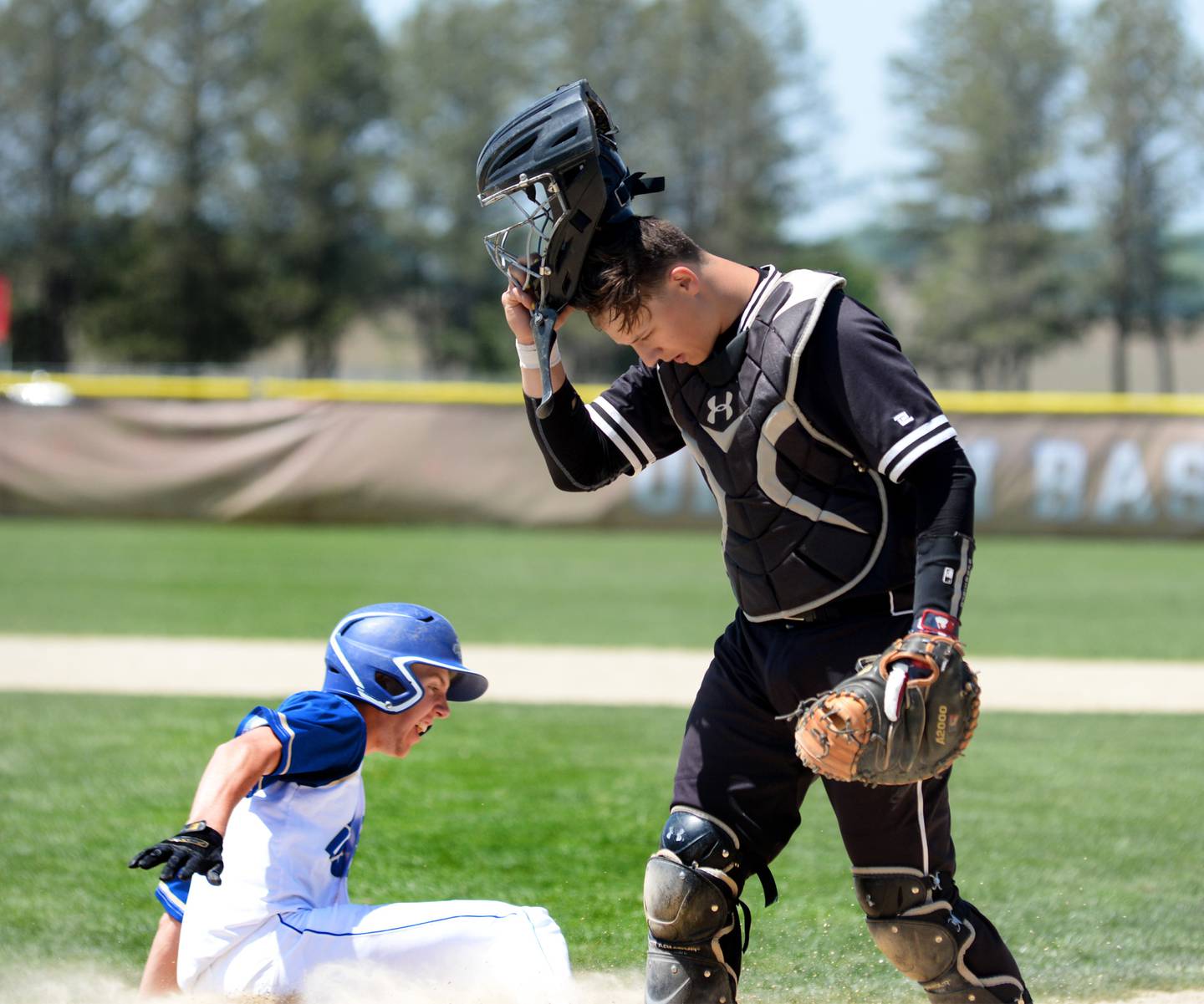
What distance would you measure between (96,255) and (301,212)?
27.5 ft

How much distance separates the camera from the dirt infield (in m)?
8.70

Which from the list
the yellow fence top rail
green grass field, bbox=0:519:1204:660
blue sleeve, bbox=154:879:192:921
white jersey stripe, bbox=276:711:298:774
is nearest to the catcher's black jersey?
white jersey stripe, bbox=276:711:298:774

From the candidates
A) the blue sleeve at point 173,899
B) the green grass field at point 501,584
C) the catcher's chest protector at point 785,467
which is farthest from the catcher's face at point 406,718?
the green grass field at point 501,584

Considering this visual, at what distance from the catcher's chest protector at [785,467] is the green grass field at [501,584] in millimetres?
7544

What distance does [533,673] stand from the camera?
9.58 meters

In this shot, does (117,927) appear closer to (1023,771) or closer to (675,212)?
(1023,771)

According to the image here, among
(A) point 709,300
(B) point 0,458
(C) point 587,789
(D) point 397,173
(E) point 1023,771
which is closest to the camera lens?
(A) point 709,300

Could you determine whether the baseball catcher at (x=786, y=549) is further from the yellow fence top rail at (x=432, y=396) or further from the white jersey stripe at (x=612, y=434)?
the yellow fence top rail at (x=432, y=396)

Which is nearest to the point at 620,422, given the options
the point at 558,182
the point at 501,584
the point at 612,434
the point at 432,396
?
the point at 612,434

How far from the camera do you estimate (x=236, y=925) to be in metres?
3.36

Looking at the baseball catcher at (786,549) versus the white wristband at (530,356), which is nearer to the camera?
the baseball catcher at (786,549)

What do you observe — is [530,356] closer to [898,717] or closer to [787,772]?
[787,772]

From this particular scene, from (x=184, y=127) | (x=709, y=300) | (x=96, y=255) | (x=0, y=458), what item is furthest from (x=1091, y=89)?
(x=709, y=300)

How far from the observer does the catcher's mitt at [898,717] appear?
2.90 meters
